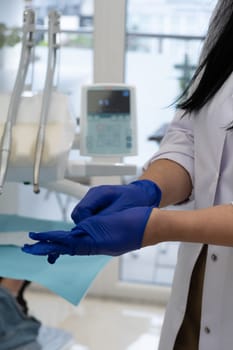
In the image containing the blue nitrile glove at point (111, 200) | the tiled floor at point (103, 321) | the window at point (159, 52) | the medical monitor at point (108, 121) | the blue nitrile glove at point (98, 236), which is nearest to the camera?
the blue nitrile glove at point (98, 236)

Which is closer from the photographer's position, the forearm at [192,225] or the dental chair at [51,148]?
the forearm at [192,225]

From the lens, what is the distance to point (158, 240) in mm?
902

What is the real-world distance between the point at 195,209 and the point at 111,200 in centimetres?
22

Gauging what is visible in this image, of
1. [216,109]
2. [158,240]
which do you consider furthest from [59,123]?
[158,240]

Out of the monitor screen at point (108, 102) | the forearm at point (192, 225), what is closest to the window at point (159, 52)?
the monitor screen at point (108, 102)

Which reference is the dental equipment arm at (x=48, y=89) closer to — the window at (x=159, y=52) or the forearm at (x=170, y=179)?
the forearm at (x=170, y=179)

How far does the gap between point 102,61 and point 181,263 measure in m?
1.77

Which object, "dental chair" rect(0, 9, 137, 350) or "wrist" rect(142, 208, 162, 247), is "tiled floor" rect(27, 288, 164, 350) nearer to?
"dental chair" rect(0, 9, 137, 350)

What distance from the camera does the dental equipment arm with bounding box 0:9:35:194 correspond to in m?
1.27

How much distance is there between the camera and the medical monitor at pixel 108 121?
1498mm

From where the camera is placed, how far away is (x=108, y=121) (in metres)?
1.51

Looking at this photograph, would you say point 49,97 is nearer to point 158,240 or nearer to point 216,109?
point 216,109

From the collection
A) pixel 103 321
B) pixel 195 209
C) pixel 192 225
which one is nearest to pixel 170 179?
pixel 195 209

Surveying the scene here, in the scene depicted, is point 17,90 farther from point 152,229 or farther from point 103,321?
point 103,321
